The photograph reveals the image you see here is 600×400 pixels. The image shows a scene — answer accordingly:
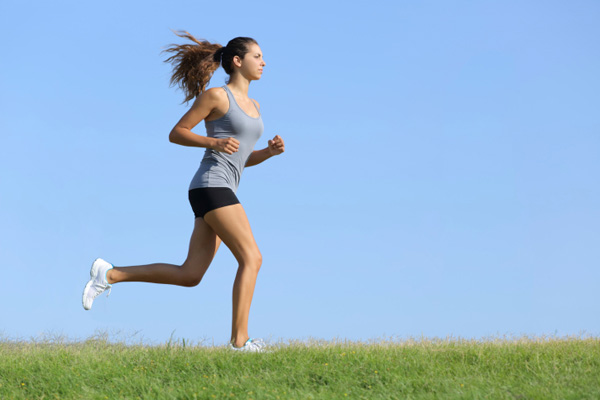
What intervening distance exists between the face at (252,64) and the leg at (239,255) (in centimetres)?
136

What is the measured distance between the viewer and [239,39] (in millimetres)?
6723

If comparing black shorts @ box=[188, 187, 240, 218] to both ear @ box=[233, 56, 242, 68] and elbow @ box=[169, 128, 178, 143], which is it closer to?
elbow @ box=[169, 128, 178, 143]

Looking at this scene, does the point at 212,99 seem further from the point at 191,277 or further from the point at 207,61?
the point at 191,277

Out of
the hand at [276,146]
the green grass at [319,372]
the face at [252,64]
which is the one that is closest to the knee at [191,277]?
the green grass at [319,372]

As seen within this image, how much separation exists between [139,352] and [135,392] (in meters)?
0.94

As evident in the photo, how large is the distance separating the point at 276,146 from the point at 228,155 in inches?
25.0

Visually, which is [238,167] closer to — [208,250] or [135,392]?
[208,250]

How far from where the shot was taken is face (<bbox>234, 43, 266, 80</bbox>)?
657cm

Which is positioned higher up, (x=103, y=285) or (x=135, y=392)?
(x=103, y=285)

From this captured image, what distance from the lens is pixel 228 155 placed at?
638 centimetres

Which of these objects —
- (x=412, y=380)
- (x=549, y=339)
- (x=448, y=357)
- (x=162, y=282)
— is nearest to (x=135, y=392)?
(x=162, y=282)

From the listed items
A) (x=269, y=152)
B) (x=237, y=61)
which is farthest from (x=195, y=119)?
(x=269, y=152)

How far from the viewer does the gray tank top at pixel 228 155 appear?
6285 millimetres

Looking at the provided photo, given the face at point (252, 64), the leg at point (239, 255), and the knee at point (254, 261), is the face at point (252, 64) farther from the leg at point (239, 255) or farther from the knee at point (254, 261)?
the knee at point (254, 261)
